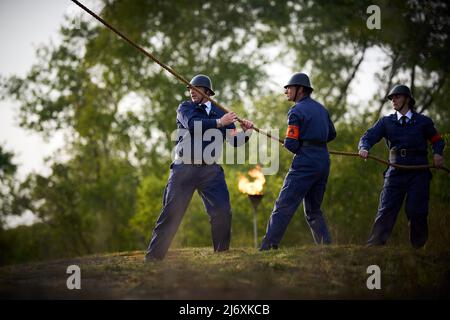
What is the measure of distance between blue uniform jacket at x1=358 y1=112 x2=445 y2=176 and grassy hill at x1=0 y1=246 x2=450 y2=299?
1288 mm

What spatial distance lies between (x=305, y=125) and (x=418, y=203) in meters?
1.79

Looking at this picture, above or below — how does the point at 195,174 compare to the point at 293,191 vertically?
above

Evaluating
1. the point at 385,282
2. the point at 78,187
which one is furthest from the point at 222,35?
the point at 385,282

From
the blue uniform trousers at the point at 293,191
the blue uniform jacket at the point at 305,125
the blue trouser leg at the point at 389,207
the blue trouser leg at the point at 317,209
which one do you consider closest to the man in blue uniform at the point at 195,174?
the blue uniform trousers at the point at 293,191

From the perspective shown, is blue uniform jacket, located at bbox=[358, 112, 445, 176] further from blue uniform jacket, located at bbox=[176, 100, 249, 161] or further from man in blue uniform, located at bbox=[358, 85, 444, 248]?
blue uniform jacket, located at bbox=[176, 100, 249, 161]

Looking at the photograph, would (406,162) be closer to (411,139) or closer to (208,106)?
(411,139)

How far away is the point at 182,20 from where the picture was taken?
24.7 meters

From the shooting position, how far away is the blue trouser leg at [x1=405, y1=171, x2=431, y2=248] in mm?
6668

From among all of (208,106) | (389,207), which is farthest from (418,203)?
(208,106)

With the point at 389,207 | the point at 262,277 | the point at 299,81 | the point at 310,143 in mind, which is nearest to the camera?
the point at 262,277

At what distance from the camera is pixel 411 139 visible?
686 cm

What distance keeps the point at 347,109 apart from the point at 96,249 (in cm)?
1430

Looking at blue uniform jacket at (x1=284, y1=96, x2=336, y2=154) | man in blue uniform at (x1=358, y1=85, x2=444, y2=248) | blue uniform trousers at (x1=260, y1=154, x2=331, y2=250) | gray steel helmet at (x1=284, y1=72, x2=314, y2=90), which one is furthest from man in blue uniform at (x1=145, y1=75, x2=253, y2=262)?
man in blue uniform at (x1=358, y1=85, x2=444, y2=248)

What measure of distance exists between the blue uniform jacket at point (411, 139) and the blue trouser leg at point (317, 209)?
0.84 metres
